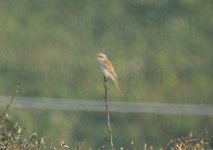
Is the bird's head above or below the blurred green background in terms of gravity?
below

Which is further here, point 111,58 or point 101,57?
point 111,58

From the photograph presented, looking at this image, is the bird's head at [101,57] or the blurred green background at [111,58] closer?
the bird's head at [101,57]

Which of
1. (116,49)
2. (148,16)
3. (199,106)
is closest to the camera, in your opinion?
(199,106)

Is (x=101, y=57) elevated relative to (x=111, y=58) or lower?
lower

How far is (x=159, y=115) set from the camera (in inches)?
840

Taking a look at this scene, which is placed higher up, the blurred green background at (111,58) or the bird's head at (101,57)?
the blurred green background at (111,58)

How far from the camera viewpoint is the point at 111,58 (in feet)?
74.9

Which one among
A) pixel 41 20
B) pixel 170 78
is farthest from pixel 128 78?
pixel 41 20

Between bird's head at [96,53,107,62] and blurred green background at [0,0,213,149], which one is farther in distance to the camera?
blurred green background at [0,0,213,149]

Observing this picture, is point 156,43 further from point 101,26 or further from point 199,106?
point 199,106

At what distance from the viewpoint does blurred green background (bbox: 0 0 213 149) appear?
20281 millimetres

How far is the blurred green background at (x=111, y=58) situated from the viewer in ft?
66.5

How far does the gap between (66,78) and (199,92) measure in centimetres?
277

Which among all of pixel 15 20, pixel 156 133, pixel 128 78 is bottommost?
pixel 156 133
